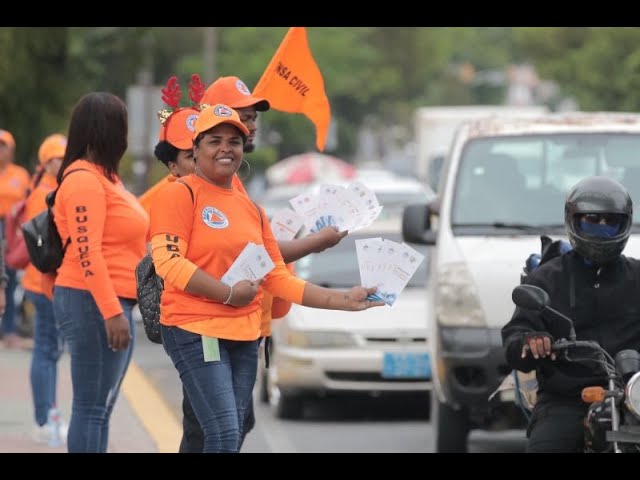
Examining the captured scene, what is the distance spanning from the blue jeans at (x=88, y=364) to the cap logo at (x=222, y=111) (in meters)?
1.52

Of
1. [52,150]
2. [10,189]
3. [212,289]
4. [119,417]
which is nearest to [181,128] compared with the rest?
[212,289]

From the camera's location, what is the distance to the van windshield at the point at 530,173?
9.96 meters

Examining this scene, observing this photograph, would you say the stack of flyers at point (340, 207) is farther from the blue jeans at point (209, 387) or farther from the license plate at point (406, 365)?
the license plate at point (406, 365)

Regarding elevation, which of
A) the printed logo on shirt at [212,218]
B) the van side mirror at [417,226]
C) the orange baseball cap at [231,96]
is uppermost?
the van side mirror at [417,226]

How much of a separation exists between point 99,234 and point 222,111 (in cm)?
132

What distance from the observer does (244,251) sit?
5844 millimetres

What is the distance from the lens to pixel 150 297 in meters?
6.27

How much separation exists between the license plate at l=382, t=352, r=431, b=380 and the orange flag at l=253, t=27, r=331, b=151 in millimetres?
4701

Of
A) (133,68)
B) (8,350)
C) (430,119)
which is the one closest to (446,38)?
(430,119)

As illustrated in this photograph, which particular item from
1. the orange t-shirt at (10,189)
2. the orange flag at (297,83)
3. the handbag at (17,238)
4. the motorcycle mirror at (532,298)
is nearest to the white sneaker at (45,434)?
the handbag at (17,238)

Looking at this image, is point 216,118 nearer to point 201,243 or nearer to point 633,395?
point 201,243

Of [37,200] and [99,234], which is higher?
[37,200]

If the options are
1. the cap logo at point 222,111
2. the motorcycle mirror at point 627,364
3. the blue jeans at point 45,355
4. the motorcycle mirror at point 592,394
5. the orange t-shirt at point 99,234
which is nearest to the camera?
the motorcycle mirror at point 627,364

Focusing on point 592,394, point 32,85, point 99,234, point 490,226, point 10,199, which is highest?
point 32,85
